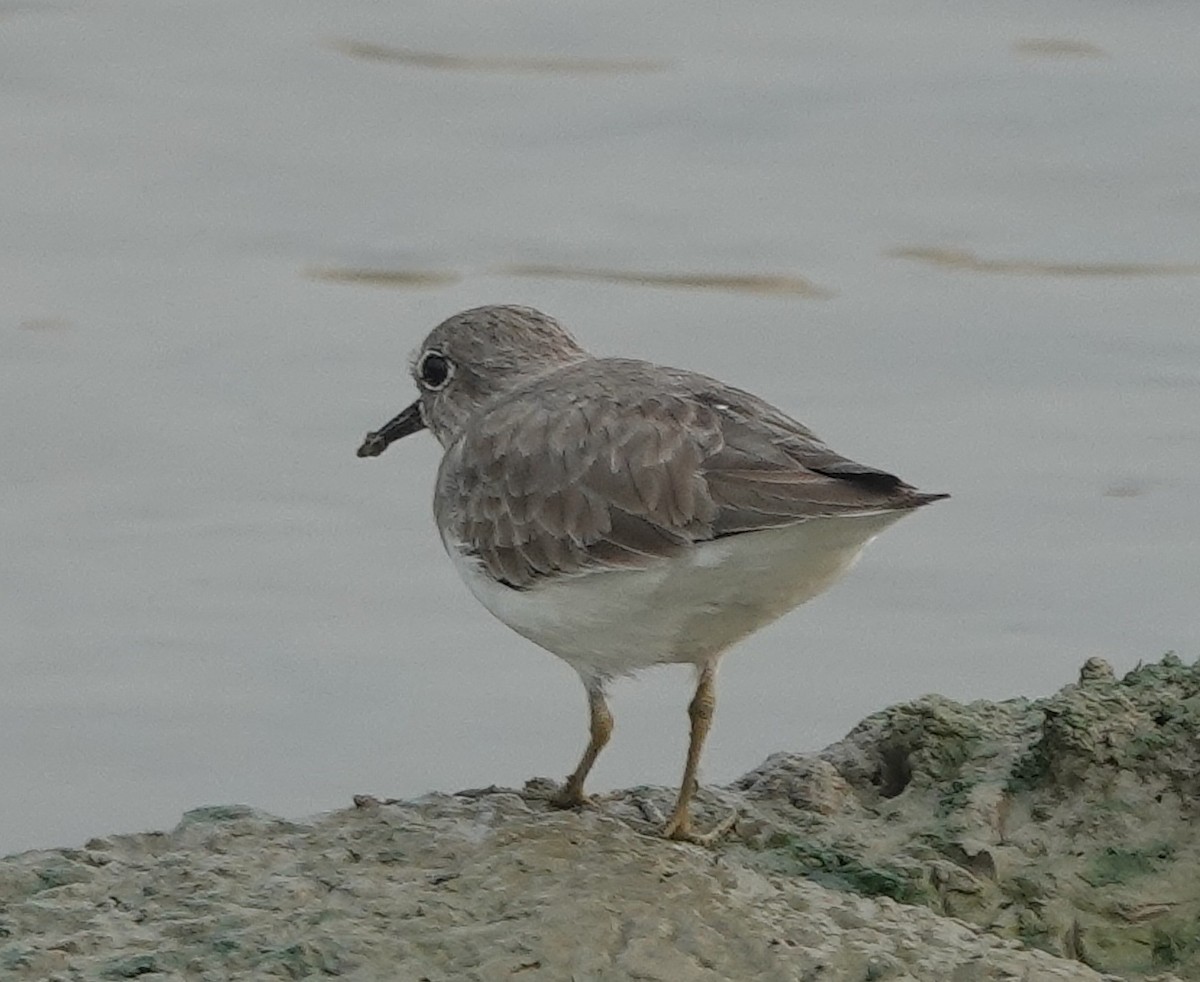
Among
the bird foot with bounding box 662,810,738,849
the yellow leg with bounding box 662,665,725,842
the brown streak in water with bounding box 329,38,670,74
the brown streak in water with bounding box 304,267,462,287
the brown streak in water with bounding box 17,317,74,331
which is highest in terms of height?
the brown streak in water with bounding box 329,38,670,74

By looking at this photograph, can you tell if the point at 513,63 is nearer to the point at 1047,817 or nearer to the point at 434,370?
the point at 434,370

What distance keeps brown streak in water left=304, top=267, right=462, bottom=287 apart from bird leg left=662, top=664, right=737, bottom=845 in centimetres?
565

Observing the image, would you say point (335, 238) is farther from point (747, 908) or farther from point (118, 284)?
point (747, 908)

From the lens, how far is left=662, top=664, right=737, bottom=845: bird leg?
6.00 m

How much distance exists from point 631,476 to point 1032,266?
6.50 meters

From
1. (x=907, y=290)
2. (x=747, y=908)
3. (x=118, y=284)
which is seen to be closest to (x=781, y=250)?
(x=907, y=290)

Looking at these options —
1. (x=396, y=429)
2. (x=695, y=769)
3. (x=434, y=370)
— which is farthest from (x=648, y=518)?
(x=396, y=429)

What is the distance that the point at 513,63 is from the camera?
1404 centimetres

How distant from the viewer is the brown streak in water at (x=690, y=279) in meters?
11.9

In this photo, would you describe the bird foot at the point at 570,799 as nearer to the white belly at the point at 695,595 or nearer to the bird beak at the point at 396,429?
the white belly at the point at 695,595

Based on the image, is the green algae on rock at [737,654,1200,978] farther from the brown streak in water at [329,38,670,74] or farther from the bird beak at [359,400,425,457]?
the brown streak in water at [329,38,670,74]

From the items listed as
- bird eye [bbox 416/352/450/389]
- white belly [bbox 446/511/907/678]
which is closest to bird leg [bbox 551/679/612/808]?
white belly [bbox 446/511/907/678]

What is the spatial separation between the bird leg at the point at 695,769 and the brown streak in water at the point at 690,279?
5.59 m

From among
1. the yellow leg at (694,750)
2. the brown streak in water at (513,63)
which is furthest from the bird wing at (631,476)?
the brown streak in water at (513,63)
